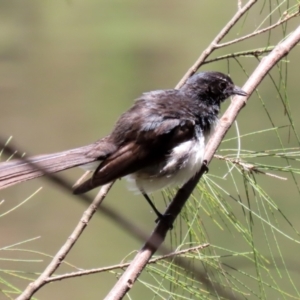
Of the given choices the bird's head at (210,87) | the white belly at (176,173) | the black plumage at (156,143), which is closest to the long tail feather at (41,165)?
the black plumage at (156,143)

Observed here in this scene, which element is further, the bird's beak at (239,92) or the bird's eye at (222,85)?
the bird's eye at (222,85)

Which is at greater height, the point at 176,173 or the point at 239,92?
the point at 239,92

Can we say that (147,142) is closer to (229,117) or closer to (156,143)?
(156,143)

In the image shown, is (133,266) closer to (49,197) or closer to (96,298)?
(96,298)

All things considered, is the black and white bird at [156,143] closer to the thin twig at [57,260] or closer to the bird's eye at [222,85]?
the bird's eye at [222,85]

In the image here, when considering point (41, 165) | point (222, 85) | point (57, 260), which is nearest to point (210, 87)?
point (222, 85)

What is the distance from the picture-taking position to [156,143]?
1251mm

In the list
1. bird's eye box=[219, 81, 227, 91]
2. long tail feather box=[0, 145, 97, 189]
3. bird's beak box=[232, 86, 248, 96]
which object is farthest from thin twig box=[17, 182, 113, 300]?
bird's eye box=[219, 81, 227, 91]

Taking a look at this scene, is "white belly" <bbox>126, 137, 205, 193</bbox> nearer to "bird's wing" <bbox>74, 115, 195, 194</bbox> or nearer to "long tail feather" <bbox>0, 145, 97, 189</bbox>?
"bird's wing" <bbox>74, 115, 195, 194</bbox>

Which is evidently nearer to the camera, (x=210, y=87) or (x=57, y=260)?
(x=57, y=260)

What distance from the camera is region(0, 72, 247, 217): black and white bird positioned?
3.88 feet

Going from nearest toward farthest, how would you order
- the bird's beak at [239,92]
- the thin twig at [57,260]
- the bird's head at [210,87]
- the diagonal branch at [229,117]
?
the thin twig at [57,260] → the diagonal branch at [229,117] → the bird's beak at [239,92] → the bird's head at [210,87]

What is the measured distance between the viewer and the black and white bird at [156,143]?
46.5 inches

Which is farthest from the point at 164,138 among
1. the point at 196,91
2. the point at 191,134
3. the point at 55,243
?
the point at 55,243
